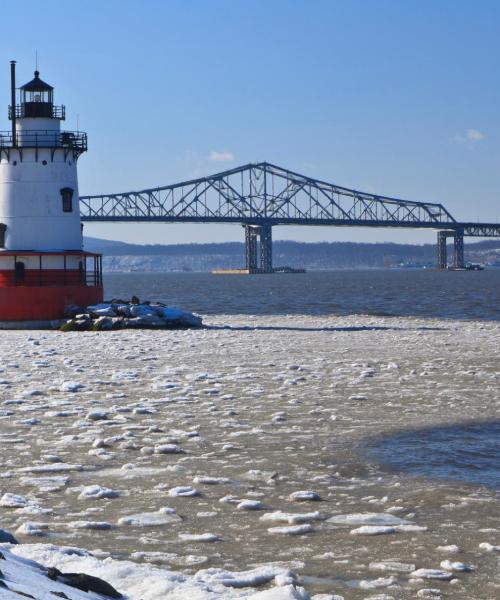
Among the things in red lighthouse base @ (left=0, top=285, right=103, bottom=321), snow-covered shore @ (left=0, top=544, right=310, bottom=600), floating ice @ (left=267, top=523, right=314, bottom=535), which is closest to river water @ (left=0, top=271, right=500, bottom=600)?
floating ice @ (left=267, top=523, right=314, bottom=535)

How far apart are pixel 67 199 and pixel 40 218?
99 centimetres

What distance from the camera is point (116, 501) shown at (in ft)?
24.7

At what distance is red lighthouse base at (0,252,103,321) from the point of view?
27.9 m

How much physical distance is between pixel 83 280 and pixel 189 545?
918 inches

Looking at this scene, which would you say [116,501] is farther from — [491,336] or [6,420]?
[491,336]

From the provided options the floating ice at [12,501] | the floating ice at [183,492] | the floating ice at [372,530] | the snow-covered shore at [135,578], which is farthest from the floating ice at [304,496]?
the floating ice at [12,501]

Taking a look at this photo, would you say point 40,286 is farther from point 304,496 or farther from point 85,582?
point 85,582

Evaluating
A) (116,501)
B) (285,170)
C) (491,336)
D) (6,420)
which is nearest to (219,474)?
(116,501)

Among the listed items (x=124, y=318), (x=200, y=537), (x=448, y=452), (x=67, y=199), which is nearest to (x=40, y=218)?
(x=67, y=199)

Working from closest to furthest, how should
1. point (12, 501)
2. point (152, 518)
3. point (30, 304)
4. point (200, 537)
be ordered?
point (200, 537), point (152, 518), point (12, 501), point (30, 304)

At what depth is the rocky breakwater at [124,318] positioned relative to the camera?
1051 inches

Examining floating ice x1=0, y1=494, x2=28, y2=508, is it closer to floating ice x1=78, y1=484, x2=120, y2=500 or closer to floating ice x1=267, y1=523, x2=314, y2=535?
floating ice x1=78, y1=484, x2=120, y2=500

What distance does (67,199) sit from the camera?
2916 centimetres

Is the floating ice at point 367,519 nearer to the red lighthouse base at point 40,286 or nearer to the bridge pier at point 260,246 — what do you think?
the red lighthouse base at point 40,286
